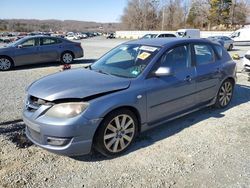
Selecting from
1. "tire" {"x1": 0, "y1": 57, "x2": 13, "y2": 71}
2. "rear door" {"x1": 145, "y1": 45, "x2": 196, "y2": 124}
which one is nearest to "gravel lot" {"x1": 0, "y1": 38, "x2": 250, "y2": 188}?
"rear door" {"x1": 145, "y1": 45, "x2": 196, "y2": 124}

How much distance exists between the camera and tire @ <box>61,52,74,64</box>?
1333 centimetres

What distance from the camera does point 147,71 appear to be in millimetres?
4227

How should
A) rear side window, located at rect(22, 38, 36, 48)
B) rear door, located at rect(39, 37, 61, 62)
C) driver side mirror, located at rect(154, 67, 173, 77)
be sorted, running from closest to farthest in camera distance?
driver side mirror, located at rect(154, 67, 173, 77) → rear side window, located at rect(22, 38, 36, 48) → rear door, located at rect(39, 37, 61, 62)

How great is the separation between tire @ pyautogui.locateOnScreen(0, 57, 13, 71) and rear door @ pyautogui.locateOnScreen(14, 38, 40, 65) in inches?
11.0

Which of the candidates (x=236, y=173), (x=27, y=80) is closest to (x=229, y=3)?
(x=27, y=80)

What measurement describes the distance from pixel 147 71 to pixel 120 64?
1.99 ft

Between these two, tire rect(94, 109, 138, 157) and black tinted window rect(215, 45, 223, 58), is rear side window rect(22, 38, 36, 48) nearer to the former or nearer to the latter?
black tinted window rect(215, 45, 223, 58)

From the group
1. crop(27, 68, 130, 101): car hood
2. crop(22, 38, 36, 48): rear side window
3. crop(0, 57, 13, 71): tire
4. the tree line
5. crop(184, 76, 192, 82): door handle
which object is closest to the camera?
crop(27, 68, 130, 101): car hood

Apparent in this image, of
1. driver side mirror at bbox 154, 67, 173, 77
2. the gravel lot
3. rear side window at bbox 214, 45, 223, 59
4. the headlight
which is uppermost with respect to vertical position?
rear side window at bbox 214, 45, 223, 59

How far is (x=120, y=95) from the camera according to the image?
3.80 meters

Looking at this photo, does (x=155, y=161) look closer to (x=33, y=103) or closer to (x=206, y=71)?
(x=33, y=103)

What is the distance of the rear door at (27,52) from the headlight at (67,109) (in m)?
9.38

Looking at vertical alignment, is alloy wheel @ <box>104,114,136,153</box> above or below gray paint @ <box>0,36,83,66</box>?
below

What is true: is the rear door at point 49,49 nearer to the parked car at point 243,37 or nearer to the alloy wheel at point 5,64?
the alloy wheel at point 5,64
